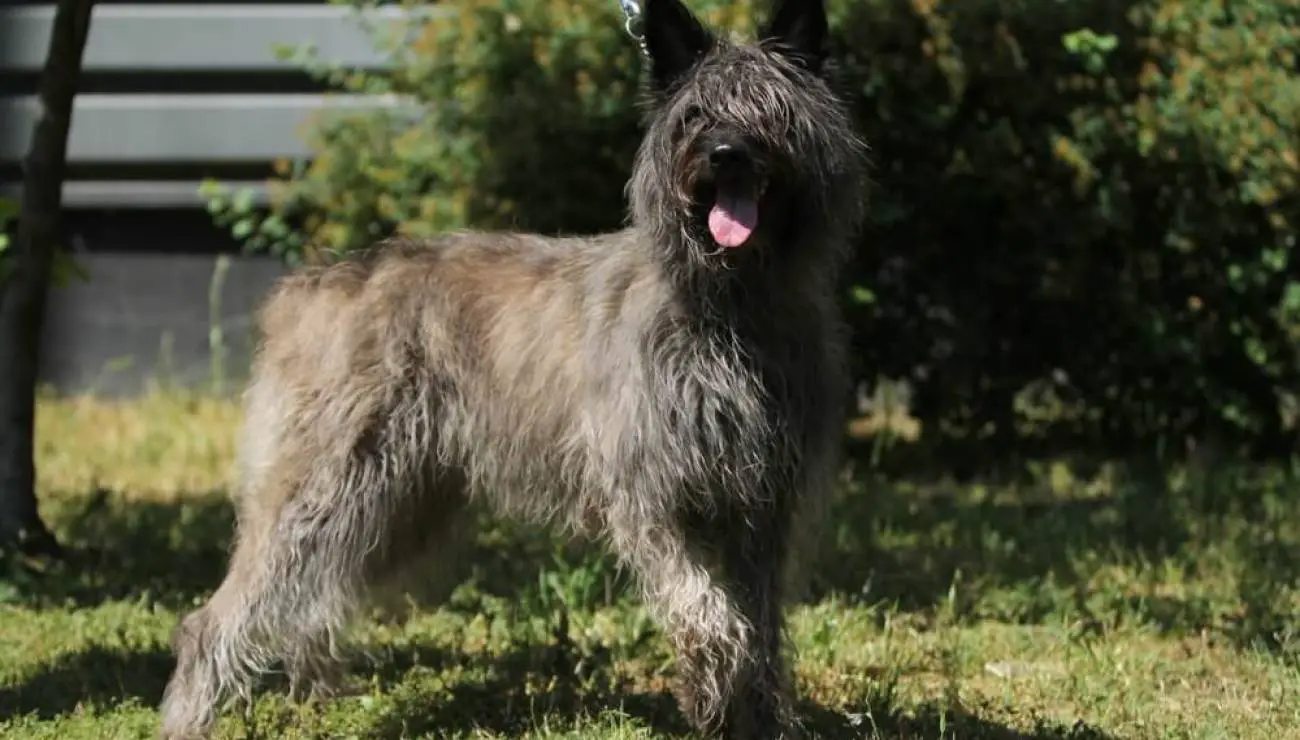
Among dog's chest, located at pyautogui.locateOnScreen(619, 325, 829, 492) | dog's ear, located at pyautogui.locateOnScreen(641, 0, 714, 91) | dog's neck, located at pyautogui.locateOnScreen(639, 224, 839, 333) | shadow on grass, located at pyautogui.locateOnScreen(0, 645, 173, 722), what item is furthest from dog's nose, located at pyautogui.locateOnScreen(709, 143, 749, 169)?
shadow on grass, located at pyautogui.locateOnScreen(0, 645, 173, 722)

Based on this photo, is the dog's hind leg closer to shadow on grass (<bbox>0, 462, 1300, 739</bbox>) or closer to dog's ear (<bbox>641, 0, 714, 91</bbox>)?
shadow on grass (<bbox>0, 462, 1300, 739</bbox>)

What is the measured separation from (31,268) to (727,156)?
3.75 meters

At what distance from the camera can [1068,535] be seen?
7.64 meters

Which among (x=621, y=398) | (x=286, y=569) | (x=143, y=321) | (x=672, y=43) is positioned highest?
(x=672, y=43)

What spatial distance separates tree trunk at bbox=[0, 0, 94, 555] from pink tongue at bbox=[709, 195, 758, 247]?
3661 millimetres

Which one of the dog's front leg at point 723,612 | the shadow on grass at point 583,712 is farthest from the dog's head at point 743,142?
the shadow on grass at point 583,712

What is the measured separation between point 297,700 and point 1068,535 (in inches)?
151

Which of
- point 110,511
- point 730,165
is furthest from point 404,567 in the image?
point 110,511

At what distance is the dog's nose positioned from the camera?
441 centimetres

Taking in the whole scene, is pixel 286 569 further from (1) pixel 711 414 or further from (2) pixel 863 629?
(2) pixel 863 629

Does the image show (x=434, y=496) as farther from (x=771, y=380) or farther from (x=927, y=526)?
(x=927, y=526)

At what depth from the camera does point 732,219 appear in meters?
4.45

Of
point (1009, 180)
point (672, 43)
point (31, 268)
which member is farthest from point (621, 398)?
point (1009, 180)

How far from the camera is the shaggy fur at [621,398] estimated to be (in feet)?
15.1
